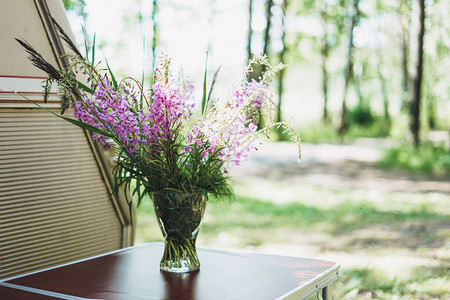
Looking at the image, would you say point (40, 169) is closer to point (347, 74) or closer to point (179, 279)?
point (179, 279)

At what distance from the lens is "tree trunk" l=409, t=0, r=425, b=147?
10969mm

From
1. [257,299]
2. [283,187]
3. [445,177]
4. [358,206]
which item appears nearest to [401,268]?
[358,206]

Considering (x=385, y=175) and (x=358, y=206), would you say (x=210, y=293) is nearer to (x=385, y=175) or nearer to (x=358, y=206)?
(x=358, y=206)

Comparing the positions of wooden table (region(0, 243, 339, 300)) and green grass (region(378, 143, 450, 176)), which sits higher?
green grass (region(378, 143, 450, 176))

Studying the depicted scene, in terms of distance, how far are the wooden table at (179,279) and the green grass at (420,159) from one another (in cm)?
902

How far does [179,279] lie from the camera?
5.96ft

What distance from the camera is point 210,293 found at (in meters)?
1.66

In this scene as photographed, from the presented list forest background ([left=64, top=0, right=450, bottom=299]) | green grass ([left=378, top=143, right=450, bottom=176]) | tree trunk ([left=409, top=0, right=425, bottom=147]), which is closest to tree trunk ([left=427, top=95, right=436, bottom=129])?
forest background ([left=64, top=0, right=450, bottom=299])

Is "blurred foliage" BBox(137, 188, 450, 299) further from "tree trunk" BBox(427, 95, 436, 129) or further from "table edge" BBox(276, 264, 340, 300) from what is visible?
"tree trunk" BBox(427, 95, 436, 129)

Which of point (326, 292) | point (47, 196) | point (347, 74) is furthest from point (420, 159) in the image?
point (47, 196)

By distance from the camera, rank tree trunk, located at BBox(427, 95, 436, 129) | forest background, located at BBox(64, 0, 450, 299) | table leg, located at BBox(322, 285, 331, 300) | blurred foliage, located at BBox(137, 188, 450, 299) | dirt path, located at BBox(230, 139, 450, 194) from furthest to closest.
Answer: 1. tree trunk, located at BBox(427, 95, 436, 129)
2. dirt path, located at BBox(230, 139, 450, 194)
3. forest background, located at BBox(64, 0, 450, 299)
4. blurred foliage, located at BBox(137, 188, 450, 299)
5. table leg, located at BBox(322, 285, 331, 300)

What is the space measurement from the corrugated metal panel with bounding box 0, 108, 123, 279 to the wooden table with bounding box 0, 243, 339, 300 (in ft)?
1.34

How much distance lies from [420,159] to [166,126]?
390 inches

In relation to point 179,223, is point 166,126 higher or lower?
higher
